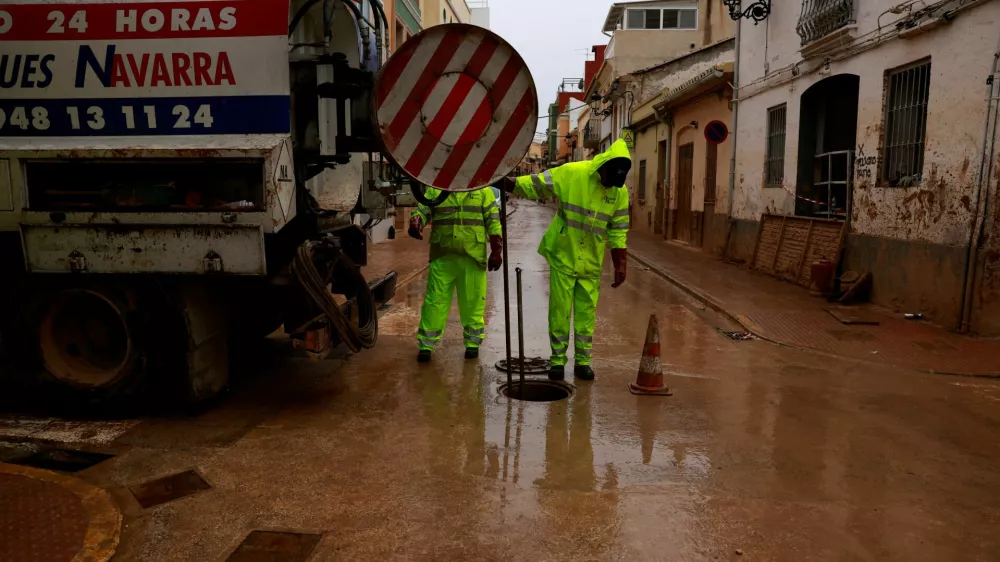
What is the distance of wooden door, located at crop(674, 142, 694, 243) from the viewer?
18.6m

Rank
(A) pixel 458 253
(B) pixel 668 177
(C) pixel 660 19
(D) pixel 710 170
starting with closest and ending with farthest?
(A) pixel 458 253 < (D) pixel 710 170 < (B) pixel 668 177 < (C) pixel 660 19

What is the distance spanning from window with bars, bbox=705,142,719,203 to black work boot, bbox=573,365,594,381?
38.4 ft

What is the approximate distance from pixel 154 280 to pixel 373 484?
192 cm

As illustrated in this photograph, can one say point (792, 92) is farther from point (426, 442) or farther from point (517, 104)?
point (426, 442)

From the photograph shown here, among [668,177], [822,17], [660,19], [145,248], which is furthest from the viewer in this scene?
[660,19]

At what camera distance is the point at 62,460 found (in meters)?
3.93

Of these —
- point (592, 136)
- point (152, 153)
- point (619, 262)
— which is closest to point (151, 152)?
point (152, 153)

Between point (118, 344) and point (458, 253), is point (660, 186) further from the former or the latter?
point (118, 344)

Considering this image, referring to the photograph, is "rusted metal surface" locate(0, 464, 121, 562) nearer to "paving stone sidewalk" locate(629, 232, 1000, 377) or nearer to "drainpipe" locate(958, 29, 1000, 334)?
"paving stone sidewalk" locate(629, 232, 1000, 377)

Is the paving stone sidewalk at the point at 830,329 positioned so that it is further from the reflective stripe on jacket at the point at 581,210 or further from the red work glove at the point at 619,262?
the reflective stripe on jacket at the point at 581,210

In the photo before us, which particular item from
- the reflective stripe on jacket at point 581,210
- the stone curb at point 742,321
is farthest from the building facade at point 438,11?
the reflective stripe on jacket at point 581,210

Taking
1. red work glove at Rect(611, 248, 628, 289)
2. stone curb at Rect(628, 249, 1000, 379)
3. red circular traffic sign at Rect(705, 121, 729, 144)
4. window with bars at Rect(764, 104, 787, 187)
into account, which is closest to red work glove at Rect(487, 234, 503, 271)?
red work glove at Rect(611, 248, 628, 289)

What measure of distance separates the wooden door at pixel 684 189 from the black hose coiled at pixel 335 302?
13936 millimetres

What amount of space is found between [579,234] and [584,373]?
1.08m
